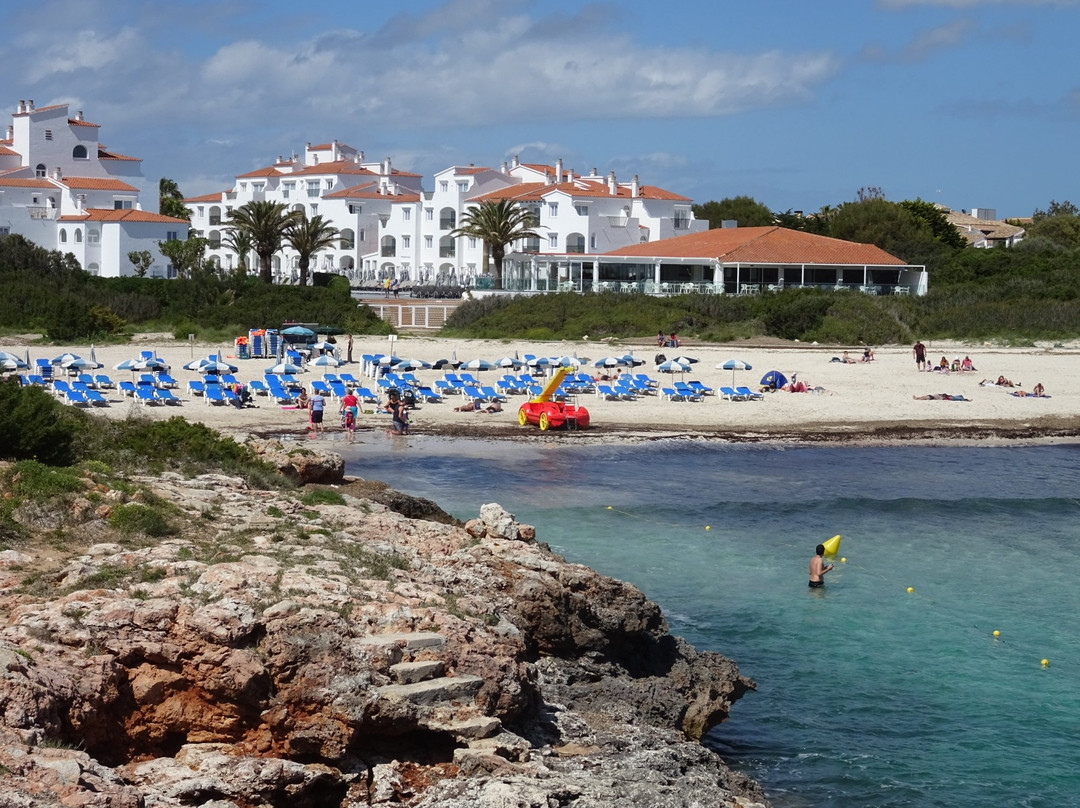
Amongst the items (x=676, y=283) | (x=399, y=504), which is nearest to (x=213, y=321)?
(x=676, y=283)

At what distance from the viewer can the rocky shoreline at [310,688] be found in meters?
8.03

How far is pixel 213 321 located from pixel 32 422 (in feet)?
132

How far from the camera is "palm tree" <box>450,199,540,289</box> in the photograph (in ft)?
211

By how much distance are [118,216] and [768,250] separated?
3554 centimetres

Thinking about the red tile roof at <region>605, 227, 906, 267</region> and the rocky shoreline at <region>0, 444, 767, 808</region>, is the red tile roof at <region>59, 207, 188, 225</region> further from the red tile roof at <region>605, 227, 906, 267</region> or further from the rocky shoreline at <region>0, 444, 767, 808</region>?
the rocky shoreline at <region>0, 444, 767, 808</region>

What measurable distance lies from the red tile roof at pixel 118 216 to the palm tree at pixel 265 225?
792 cm

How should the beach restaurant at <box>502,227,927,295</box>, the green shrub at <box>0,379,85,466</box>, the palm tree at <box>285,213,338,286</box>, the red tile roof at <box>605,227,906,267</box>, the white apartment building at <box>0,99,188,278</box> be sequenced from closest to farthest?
the green shrub at <box>0,379,85,466</box> → the beach restaurant at <box>502,227,927,295</box> → the red tile roof at <box>605,227,906,267</box> → the palm tree at <box>285,213,338,286</box> → the white apartment building at <box>0,99,188,278</box>

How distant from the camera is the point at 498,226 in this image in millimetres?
64375

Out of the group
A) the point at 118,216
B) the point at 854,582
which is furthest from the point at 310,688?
the point at 118,216

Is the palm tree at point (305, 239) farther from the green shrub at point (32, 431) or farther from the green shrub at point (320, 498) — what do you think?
the green shrub at point (320, 498)

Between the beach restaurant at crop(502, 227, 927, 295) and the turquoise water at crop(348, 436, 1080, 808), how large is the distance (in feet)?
99.8

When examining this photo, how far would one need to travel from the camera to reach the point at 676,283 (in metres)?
59.9

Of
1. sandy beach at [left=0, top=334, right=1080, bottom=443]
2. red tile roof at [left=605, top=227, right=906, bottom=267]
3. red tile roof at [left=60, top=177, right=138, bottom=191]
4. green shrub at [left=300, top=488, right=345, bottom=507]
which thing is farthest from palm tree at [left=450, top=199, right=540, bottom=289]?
green shrub at [left=300, top=488, right=345, bottom=507]

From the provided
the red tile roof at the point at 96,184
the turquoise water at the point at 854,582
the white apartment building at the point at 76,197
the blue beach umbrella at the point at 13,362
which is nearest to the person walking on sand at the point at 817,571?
the turquoise water at the point at 854,582
